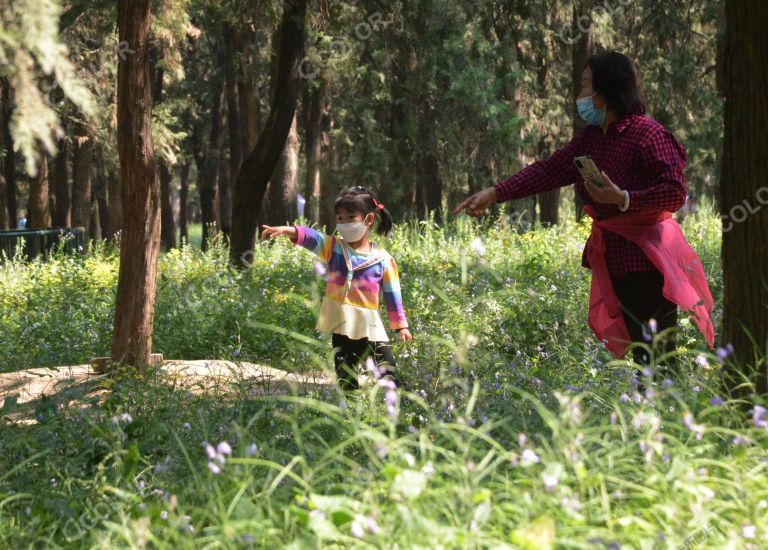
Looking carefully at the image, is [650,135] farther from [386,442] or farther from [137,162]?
[137,162]

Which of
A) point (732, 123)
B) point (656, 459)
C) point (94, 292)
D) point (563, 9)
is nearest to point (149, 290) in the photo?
point (94, 292)

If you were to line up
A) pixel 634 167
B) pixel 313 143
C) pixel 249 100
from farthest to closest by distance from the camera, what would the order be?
pixel 313 143, pixel 249 100, pixel 634 167

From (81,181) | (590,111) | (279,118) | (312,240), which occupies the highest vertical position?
(279,118)

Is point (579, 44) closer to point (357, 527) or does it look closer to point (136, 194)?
point (136, 194)

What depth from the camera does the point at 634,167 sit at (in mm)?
5309

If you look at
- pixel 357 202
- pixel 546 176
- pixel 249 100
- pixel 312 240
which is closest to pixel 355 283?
pixel 312 240

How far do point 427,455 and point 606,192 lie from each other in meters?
1.63

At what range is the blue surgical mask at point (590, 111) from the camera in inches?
211

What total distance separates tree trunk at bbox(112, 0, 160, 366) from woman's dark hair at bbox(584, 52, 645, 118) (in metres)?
4.00

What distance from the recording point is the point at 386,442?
341 cm

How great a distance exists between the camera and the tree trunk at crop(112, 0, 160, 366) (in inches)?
318

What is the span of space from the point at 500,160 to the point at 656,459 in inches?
755

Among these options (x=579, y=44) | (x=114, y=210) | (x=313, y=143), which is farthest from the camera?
(x=313, y=143)

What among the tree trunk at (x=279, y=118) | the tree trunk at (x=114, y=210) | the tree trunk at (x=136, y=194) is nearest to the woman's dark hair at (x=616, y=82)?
the tree trunk at (x=136, y=194)
